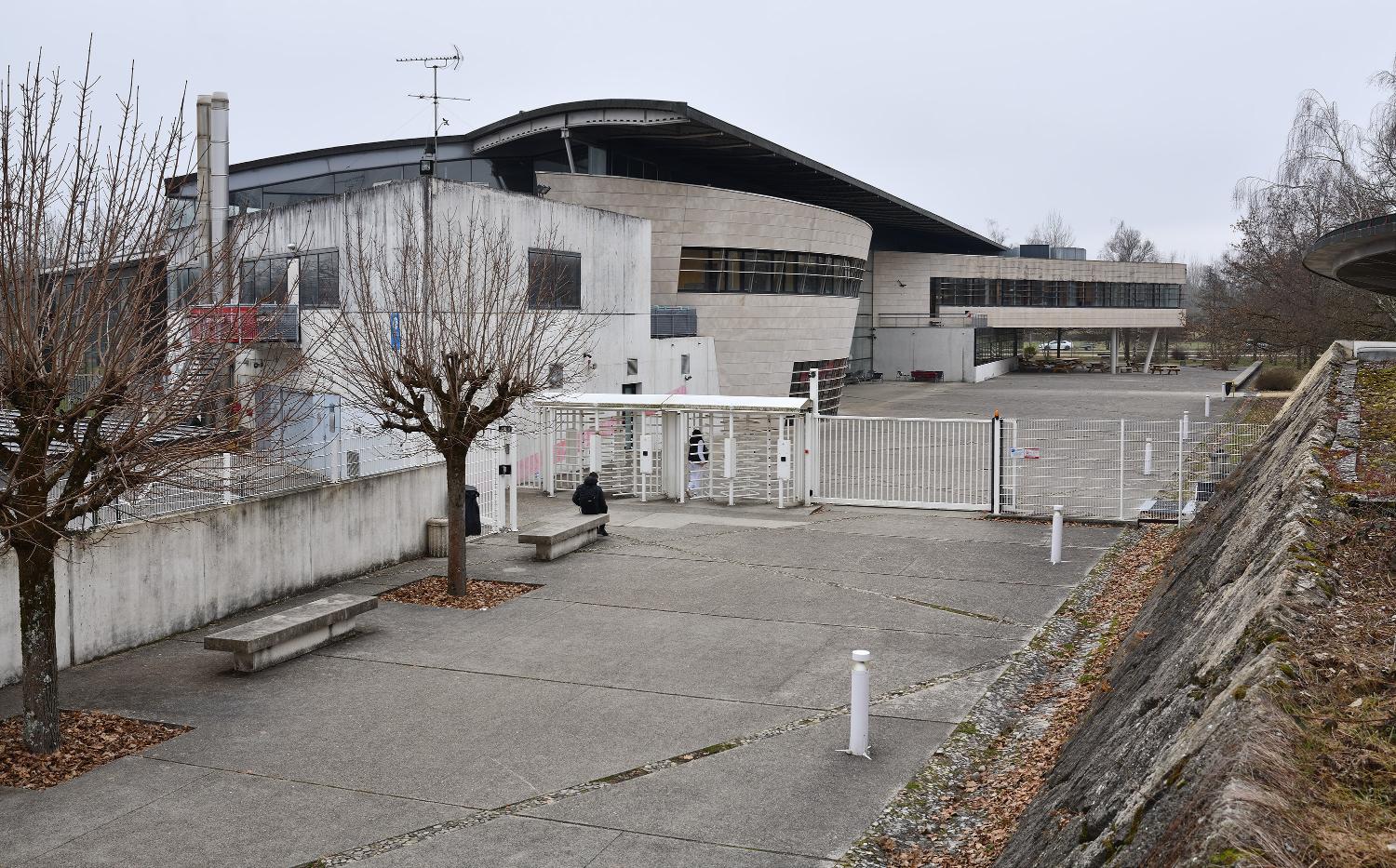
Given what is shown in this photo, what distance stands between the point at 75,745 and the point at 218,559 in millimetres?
4416

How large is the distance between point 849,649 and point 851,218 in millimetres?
41998

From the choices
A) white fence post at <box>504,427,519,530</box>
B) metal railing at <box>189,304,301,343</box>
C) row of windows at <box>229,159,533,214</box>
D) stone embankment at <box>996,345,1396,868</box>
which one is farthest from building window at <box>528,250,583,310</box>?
stone embankment at <box>996,345,1396,868</box>

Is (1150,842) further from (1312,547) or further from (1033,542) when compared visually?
(1033,542)

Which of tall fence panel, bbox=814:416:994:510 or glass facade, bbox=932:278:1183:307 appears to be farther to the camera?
glass facade, bbox=932:278:1183:307

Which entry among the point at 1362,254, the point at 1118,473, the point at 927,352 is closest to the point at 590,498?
the point at 1362,254

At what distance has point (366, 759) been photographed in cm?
912

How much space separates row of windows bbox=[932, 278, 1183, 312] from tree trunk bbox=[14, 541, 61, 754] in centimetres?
7808

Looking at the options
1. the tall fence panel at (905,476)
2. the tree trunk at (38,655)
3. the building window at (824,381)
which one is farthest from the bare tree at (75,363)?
the building window at (824,381)

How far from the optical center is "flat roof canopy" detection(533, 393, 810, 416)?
76.0 feet

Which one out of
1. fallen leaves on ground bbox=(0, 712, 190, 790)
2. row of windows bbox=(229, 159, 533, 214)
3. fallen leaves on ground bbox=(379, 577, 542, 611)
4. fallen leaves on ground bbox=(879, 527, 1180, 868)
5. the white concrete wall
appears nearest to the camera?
fallen leaves on ground bbox=(879, 527, 1180, 868)

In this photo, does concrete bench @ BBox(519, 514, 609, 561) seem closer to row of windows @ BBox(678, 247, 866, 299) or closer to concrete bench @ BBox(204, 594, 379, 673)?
concrete bench @ BBox(204, 594, 379, 673)

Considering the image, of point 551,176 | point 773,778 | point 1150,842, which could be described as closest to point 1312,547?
point 1150,842

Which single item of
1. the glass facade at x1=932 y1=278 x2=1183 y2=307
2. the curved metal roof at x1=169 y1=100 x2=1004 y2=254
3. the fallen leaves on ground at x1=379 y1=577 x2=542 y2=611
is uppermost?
the curved metal roof at x1=169 y1=100 x2=1004 y2=254

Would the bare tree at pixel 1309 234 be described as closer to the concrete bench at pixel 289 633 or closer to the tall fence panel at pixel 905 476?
the tall fence panel at pixel 905 476
